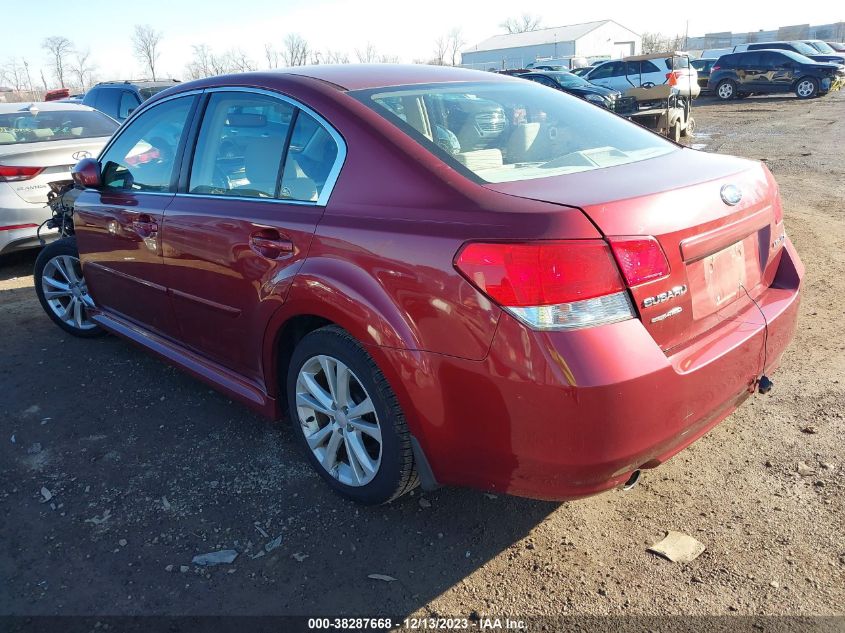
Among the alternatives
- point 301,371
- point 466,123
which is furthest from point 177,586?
point 466,123

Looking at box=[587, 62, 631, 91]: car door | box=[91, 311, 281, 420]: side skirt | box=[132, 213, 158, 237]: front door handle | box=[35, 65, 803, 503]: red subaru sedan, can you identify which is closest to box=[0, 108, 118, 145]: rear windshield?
box=[91, 311, 281, 420]: side skirt

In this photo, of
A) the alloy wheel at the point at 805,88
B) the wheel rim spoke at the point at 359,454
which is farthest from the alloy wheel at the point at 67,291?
the alloy wheel at the point at 805,88

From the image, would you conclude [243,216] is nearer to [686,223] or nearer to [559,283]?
[559,283]

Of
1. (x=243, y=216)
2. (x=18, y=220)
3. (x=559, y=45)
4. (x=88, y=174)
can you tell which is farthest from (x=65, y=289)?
(x=559, y=45)

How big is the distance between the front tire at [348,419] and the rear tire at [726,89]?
89.2ft

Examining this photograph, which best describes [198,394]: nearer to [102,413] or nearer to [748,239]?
[102,413]

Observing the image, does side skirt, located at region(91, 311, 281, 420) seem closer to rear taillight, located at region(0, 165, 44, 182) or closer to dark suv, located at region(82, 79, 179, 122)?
rear taillight, located at region(0, 165, 44, 182)

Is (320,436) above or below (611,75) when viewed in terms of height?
below

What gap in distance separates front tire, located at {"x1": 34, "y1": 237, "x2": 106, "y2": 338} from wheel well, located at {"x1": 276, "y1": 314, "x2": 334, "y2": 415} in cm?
239

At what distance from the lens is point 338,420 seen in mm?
2691

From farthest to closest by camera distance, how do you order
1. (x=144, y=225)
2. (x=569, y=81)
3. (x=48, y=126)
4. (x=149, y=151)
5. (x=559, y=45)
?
(x=559, y=45)
(x=569, y=81)
(x=48, y=126)
(x=149, y=151)
(x=144, y=225)

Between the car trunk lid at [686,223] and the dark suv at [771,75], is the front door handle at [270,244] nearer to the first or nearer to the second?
the car trunk lid at [686,223]

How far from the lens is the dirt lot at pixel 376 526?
2289mm

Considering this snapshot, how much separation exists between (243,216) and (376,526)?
4.62ft
